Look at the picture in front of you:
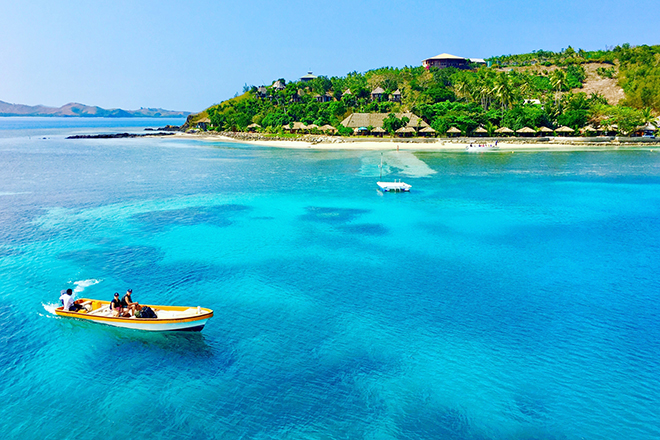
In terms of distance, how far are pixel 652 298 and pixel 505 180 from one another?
1570 inches

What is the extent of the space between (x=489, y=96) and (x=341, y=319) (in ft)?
384

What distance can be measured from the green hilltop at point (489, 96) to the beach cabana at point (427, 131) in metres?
1.15

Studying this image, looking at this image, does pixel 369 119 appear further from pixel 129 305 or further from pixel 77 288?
pixel 129 305

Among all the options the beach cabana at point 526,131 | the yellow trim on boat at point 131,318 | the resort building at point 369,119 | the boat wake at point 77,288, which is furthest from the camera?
the resort building at point 369,119

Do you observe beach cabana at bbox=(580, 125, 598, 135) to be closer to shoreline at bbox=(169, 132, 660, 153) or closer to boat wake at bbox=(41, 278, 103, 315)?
shoreline at bbox=(169, 132, 660, 153)

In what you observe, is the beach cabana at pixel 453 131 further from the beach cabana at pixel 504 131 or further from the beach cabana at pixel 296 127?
the beach cabana at pixel 296 127

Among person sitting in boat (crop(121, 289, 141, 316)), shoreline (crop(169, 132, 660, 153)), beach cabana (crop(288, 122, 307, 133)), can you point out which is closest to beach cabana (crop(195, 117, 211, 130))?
→ beach cabana (crop(288, 122, 307, 133))

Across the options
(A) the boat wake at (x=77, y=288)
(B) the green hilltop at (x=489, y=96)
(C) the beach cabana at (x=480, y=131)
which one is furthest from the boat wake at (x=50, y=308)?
(C) the beach cabana at (x=480, y=131)

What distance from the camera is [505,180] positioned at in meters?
62.4

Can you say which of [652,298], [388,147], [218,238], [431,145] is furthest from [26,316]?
[431,145]

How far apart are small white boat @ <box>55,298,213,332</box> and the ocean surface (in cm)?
64

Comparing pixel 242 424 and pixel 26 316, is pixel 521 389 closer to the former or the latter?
pixel 242 424

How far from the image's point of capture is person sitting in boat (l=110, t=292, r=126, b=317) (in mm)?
21062

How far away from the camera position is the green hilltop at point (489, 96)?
109875mm
